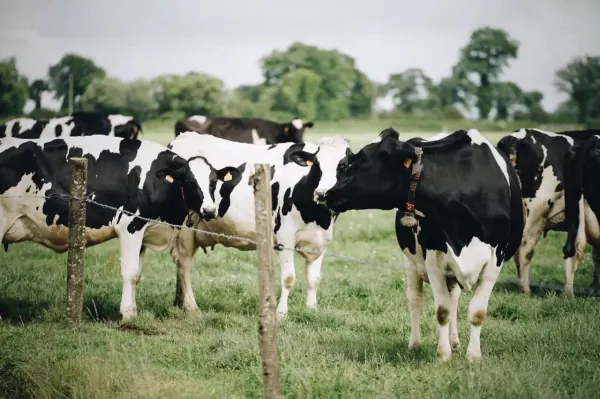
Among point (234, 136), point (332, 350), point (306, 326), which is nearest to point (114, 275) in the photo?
point (306, 326)

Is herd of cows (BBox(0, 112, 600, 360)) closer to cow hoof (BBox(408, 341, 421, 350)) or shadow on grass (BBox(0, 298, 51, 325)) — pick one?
cow hoof (BBox(408, 341, 421, 350))

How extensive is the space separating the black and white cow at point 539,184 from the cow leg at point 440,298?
4.03 metres

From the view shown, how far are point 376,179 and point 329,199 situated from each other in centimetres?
47

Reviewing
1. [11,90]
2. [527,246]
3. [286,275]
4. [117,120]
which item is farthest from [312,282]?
[11,90]

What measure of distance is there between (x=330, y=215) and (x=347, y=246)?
16.0 ft

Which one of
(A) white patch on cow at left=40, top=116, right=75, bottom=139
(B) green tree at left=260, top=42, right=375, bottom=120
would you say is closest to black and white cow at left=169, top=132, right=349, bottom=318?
(A) white patch on cow at left=40, top=116, right=75, bottom=139

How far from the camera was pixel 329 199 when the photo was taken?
6.88m

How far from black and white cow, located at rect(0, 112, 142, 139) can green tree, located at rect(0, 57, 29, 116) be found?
40261 mm

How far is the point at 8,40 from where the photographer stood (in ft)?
221

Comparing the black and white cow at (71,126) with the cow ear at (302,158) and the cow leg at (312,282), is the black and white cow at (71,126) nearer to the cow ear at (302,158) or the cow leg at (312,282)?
the cow leg at (312,282)

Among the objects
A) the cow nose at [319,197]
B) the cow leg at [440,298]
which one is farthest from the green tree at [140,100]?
the cow leg at [440,298]

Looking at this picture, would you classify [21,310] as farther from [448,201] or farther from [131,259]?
[448,201]

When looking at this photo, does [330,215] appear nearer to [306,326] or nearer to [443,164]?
[306,326]

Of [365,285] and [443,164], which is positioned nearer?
[443,164]
